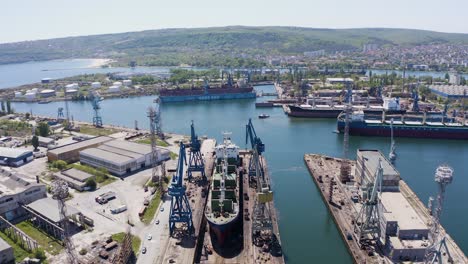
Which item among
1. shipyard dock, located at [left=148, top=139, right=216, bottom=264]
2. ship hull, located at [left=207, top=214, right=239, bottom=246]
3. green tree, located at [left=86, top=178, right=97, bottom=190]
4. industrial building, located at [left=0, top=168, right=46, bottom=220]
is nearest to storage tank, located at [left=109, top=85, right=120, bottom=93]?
industrial building, located at [left=0, top=168, right=46, bottom=220]

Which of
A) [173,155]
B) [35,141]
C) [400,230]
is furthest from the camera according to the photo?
[35,141]

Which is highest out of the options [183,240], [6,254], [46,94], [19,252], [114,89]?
[114,89]

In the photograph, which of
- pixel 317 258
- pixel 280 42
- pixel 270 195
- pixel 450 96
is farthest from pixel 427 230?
pixel 280 42

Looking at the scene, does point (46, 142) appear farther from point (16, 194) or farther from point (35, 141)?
point (16, 194)

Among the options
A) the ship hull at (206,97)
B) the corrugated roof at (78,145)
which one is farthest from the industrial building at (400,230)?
the ship hull at (206,97)

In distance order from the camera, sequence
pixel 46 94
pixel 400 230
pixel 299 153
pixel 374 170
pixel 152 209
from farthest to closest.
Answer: pixel 46 94 → pixel 299 153 → pixel 374 170 → pixel 152 209 → pixel 400 230

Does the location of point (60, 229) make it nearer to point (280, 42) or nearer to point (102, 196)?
point (102, 196)

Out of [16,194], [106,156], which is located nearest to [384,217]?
[16,194]
